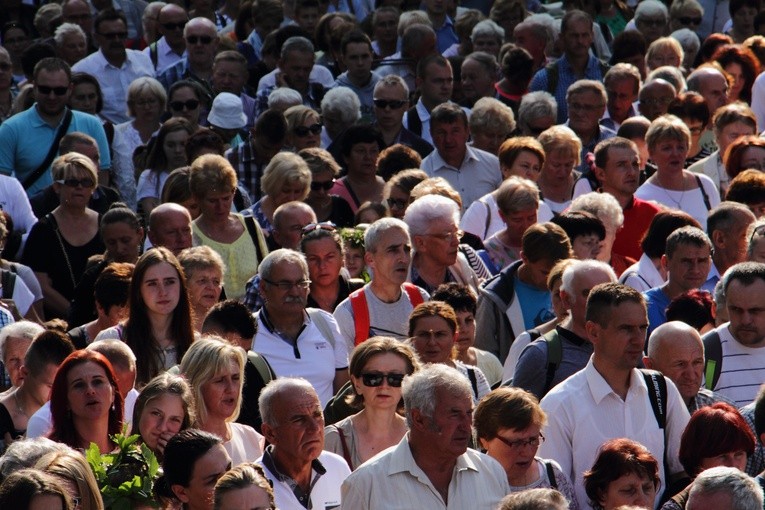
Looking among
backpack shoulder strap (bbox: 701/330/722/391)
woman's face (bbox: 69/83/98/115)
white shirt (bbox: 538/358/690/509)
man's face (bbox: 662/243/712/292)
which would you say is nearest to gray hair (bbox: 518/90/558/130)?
woman's face (bbox: 69/83/98/115)

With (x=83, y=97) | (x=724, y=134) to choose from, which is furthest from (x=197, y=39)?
(x=724, y=134)

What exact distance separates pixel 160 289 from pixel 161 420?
1587mm

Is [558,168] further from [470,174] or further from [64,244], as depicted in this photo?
[64,244]

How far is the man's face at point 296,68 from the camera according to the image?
15.2 m

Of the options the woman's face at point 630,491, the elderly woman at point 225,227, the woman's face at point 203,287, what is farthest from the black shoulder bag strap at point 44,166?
the woman's face at point 630,491

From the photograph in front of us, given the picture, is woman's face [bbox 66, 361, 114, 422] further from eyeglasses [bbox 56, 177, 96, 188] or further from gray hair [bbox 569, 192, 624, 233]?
gray hair [bbox 569, 192, 624, 233]

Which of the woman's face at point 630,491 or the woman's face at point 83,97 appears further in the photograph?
the woman's face at point 83,97

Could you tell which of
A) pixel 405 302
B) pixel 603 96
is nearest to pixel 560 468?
pixel 405 302

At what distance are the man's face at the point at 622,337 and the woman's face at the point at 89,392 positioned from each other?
2.30 meters

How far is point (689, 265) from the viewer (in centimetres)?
957

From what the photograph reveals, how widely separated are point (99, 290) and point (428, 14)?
9.08 meters

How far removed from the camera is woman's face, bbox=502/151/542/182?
1210cm

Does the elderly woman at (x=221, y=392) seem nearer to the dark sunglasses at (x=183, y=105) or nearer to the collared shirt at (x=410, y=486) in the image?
the collared shirt at (x=410, y=486)

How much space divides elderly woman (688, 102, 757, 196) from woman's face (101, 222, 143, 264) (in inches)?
182
